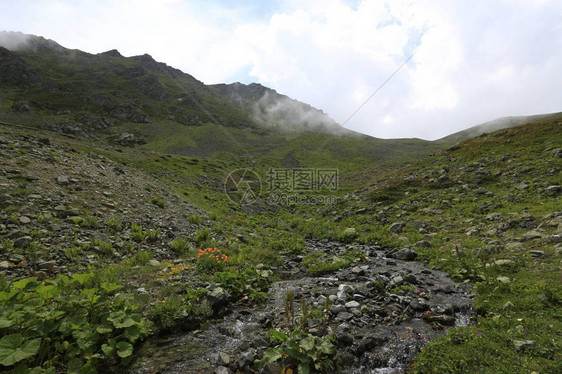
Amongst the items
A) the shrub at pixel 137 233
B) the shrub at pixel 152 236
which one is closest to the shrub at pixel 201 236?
the shrub at pixel 152 236

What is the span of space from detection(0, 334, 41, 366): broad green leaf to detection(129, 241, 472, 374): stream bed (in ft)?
7.65

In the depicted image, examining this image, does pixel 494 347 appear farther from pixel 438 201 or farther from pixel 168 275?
pixel 438 201

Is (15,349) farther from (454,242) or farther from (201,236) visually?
(454,242)

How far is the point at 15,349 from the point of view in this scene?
178 inches

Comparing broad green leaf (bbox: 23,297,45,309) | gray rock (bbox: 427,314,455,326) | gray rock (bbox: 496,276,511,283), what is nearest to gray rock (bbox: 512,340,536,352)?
gray rock (bbox: 427,314,455,326)

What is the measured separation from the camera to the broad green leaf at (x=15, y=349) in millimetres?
4273

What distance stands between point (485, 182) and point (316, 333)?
2400 centimetres

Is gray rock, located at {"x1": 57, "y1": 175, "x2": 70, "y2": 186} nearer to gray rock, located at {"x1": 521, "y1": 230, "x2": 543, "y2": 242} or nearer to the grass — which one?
the grass

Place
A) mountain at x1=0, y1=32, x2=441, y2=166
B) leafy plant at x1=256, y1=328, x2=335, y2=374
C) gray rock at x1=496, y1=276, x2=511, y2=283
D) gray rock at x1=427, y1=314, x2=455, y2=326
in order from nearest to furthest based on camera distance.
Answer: leafy plant at x1=256, y1=328, x2=335, y2=374
gray rock at x1=427, y1=314, x2=455, y2=326
gray rock at x1=496, y1=276, x2=511, y2=283
mountain at x1=0, y1=32, x2=441, y2=166

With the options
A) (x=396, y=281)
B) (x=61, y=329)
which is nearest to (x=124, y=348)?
(x=61, y=329)

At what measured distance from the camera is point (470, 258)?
1188cm

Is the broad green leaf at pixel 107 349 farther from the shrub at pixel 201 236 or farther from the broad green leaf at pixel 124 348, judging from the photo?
the shrub at pixel 201 236

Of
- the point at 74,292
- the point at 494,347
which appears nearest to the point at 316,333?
the point at 494,347

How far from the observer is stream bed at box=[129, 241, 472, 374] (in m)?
6.29
